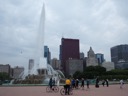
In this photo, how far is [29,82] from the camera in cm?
5747

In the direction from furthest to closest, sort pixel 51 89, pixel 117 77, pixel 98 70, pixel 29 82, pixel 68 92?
pixel 98 70, pixel 117 77, pixel 29 82, pixel 51 89, pixel 68 92

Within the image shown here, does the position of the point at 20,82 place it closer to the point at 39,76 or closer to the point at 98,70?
the point at 39,76

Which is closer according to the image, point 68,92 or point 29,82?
point 68,92

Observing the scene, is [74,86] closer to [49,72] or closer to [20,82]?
[20,82]

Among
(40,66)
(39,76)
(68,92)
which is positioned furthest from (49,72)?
(68,92)

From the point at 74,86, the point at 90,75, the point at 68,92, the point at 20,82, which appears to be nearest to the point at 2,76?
the point at 90,75

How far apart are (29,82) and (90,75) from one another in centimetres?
6905

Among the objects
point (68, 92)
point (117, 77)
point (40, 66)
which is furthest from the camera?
point (117, 77)

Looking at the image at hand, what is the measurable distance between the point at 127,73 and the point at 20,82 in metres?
86.0

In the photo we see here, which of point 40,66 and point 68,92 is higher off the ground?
point 40,66

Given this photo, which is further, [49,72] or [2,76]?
[2,76]

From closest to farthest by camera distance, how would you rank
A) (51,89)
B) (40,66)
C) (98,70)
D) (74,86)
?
(51,89), (74,86), (40,66), (98,70)

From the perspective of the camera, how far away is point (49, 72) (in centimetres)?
6856

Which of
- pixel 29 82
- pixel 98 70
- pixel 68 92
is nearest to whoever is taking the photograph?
pixel 68 92
